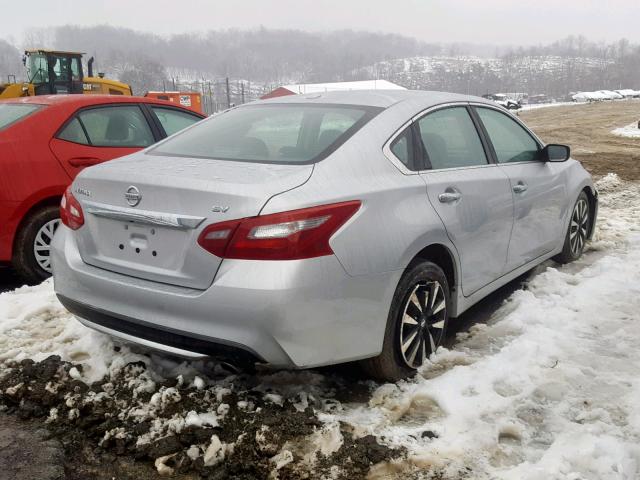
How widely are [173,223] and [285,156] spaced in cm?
72

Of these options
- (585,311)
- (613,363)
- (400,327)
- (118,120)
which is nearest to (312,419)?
(400,327)

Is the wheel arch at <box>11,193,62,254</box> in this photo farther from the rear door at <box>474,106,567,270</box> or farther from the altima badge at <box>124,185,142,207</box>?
the rear door at <box>474,106,567,270</box>

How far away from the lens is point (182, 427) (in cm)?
270

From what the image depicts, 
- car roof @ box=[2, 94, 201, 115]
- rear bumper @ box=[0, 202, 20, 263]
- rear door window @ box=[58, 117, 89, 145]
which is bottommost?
rear bumper @ box=[0, 202, 20, 263]

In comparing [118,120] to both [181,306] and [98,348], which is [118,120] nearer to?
[98,348]

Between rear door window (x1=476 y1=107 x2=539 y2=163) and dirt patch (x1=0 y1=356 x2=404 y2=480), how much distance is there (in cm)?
224

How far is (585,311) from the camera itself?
413 centimetres

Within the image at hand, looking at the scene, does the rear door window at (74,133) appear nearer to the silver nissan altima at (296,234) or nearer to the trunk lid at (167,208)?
the silver nissan altima at (296,234)

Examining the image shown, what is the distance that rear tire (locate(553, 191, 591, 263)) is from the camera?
523cm

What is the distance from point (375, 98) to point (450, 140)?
21.3 inches

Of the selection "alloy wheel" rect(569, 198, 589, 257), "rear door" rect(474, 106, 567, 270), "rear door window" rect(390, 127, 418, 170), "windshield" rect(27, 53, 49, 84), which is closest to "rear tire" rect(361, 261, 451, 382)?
"rear door window" rect(390, 127, 418, 170)

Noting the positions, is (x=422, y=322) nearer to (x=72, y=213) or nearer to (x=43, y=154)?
(x=72, y=213)

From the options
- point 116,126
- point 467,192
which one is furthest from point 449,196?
point 116,126

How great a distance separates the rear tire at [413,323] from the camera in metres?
2.98
